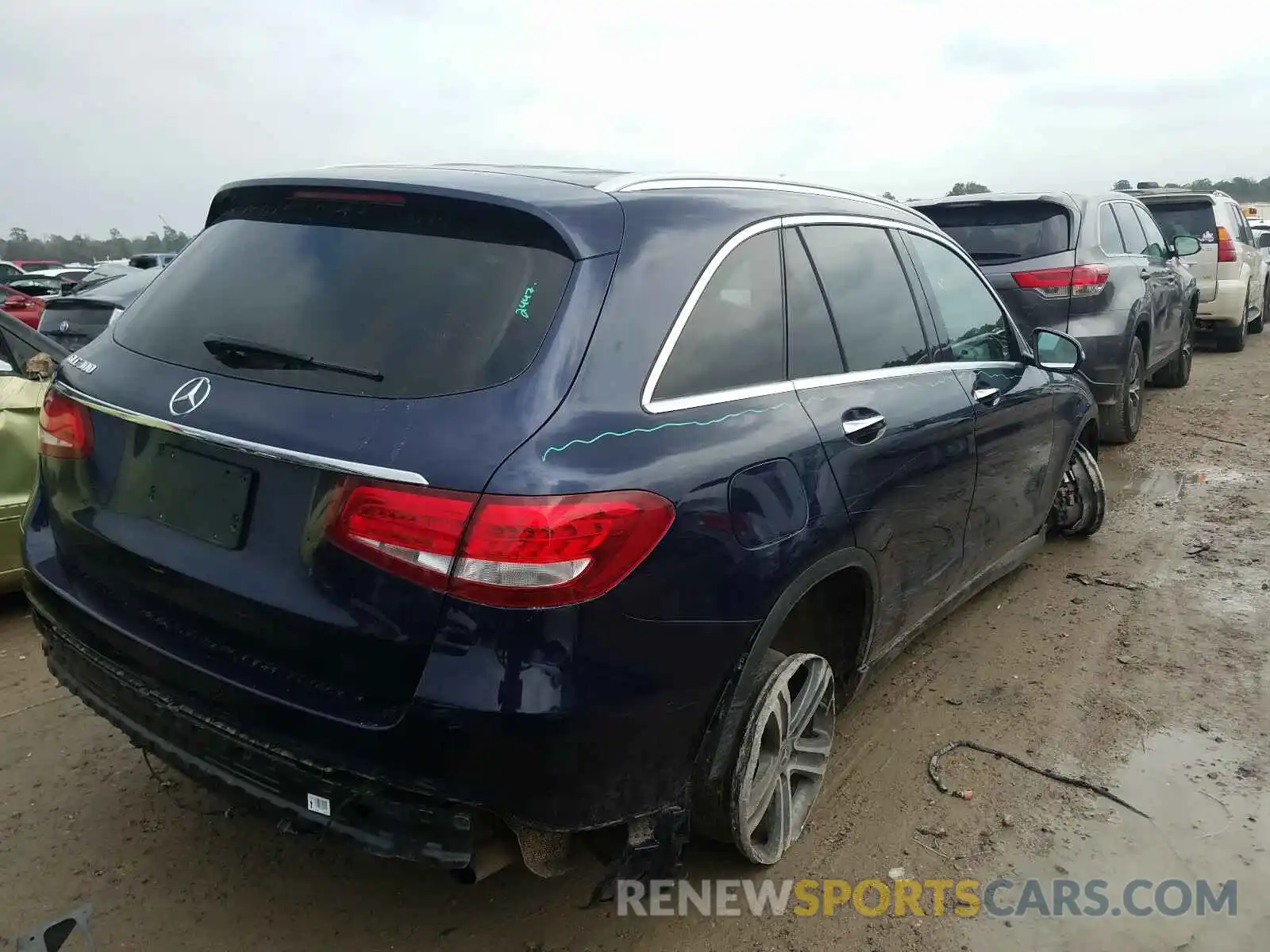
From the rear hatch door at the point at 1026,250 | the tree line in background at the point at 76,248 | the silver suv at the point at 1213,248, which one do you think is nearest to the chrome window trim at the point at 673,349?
the rear hatch door at the point at 1026,250

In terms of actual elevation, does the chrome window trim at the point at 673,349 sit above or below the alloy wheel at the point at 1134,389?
above

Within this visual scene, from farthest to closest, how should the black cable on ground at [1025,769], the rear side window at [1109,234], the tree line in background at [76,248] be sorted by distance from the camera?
the tree line in background at [76,248] < the rear side window at [1109,234] < the black cable on ground at [1025,769]

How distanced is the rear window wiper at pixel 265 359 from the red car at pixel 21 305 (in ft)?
42.5

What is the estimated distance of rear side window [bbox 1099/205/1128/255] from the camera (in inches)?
279

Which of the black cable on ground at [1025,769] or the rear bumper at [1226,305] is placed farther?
the rear bumper at [1226,305]

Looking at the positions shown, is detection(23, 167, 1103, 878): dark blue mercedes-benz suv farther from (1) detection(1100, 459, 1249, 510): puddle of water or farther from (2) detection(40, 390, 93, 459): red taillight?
(1) detection(1100, 459, 1249, 510): puddle of water

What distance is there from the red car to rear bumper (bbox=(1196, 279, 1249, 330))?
15285mm

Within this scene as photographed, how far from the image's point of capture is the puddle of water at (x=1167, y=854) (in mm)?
2490

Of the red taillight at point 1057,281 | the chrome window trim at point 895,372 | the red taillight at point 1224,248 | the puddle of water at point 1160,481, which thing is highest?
the red taillight at point 1224,248

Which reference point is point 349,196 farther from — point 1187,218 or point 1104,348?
point 1187,218

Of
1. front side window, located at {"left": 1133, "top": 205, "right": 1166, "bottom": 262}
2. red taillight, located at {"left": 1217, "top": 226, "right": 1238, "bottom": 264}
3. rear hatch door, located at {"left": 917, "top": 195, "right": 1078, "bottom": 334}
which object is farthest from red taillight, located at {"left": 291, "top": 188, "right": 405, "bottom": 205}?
red taillight, located at {"left": 1217, "top": 226, "right": 1238, "bottom": 264}

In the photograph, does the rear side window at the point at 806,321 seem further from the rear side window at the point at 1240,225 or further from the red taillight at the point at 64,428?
the rear side window at the point at 1240,225

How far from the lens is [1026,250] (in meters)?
6.72

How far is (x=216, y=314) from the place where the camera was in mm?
2400
